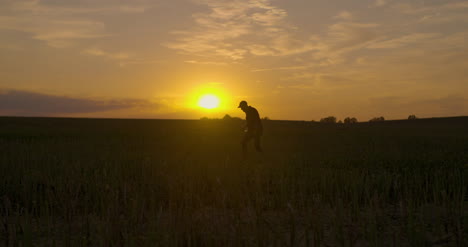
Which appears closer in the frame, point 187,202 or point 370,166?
point 187,202

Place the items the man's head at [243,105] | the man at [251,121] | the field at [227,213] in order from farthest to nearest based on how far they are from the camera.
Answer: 1. the man at [251,121]
2. the man's head at [243,105]
3. the field at [227,213]

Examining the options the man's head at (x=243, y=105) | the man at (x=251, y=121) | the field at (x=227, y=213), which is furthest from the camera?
the man at (x=251, y=121)

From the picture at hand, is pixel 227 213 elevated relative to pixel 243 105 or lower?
lower

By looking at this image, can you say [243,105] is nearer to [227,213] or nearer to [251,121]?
[251,121]

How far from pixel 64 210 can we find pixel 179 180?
2.34 meters

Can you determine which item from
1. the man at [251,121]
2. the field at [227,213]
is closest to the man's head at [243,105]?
the man at [251,121]

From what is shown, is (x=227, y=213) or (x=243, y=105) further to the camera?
(x=243, y=105)

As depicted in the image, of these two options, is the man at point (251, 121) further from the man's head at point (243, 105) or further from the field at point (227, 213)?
→ the field at point (227, 213)

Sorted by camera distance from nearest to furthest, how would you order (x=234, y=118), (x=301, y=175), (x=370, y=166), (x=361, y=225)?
(x=361, y=225), (x=301, y=175), (x=370, y=166), (x=234, y=118)

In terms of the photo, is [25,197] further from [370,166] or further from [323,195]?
[370,166]

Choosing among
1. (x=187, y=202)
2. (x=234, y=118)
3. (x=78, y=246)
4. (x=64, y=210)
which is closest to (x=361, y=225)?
(x=187, y=202)

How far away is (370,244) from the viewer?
4.09 metres

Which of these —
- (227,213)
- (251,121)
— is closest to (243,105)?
(251,121)

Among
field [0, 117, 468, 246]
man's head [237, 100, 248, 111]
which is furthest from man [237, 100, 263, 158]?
field [0, 117, 468, 246]
